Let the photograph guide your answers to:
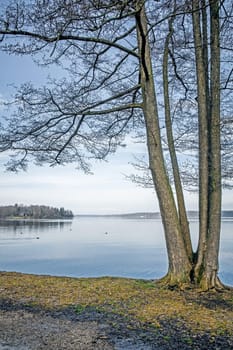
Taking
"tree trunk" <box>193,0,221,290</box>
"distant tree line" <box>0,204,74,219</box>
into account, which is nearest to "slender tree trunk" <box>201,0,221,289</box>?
"tree trunk" <box>193,0,221,290</box>

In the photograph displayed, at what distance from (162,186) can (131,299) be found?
5.98 feet

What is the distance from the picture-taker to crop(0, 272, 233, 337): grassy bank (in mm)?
3648

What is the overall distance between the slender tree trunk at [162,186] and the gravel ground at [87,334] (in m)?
1.80

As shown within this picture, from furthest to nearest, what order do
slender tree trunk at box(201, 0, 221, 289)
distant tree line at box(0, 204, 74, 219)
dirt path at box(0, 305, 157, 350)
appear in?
distant tree line at box(0, 204, 74, 219) < slender tree trunk at box(201, 0, 221, 289) < dirt path at box(0, 305, 157, 350)

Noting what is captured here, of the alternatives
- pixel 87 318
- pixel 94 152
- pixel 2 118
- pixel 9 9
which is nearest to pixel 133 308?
pixel 87 318

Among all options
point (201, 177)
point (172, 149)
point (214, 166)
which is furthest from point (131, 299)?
point (172, 149)

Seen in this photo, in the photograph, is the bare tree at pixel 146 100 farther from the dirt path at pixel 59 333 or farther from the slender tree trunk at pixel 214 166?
the dirt path at pixel 59 333

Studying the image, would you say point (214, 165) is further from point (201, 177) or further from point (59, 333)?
point (59, 333)

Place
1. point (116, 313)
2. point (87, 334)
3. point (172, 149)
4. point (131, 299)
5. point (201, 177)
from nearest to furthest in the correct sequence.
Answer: point (87, 334) → point (116, 313) → point (131, 299) → point (201, 177) → point (172, 149)

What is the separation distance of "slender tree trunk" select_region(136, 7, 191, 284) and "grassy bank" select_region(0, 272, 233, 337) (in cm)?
41

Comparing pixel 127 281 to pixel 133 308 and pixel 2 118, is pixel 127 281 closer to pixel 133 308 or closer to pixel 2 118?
pixel 133 308

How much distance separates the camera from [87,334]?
3.16m

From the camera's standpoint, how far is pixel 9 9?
4723 millimetres

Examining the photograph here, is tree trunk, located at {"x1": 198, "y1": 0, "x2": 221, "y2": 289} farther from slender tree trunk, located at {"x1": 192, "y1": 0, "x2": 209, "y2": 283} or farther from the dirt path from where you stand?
the dirt path
